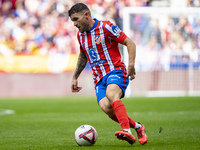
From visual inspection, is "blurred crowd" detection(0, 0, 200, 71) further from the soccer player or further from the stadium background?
the soccer player

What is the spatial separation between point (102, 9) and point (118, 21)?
1151 mm

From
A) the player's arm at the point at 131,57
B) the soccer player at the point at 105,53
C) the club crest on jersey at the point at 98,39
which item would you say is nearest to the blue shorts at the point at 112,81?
the soccer player at the point at 105,53

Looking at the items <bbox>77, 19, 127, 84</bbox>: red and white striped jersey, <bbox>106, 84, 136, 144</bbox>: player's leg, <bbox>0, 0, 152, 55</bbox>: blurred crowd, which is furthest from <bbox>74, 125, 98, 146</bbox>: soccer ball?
<bbox>0, 0, 152, 55</bbox>: blurred crowd

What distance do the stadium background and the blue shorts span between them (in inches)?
483

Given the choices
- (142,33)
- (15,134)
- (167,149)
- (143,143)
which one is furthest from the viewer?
(142,33)

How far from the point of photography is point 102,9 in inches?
771

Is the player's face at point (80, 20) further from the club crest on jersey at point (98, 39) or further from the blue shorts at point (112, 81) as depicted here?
the blue shorts at point (112, 81)

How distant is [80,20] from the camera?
15.4 ft

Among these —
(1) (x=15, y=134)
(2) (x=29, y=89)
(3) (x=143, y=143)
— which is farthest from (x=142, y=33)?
(3) (x=143, y=143)

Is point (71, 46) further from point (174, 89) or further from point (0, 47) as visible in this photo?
point (174, 89)

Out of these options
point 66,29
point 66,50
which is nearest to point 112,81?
point 66,50

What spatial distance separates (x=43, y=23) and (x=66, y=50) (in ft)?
6.30

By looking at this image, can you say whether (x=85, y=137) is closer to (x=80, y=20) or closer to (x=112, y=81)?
(x=112, y=81)

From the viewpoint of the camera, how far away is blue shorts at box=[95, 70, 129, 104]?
463cm
